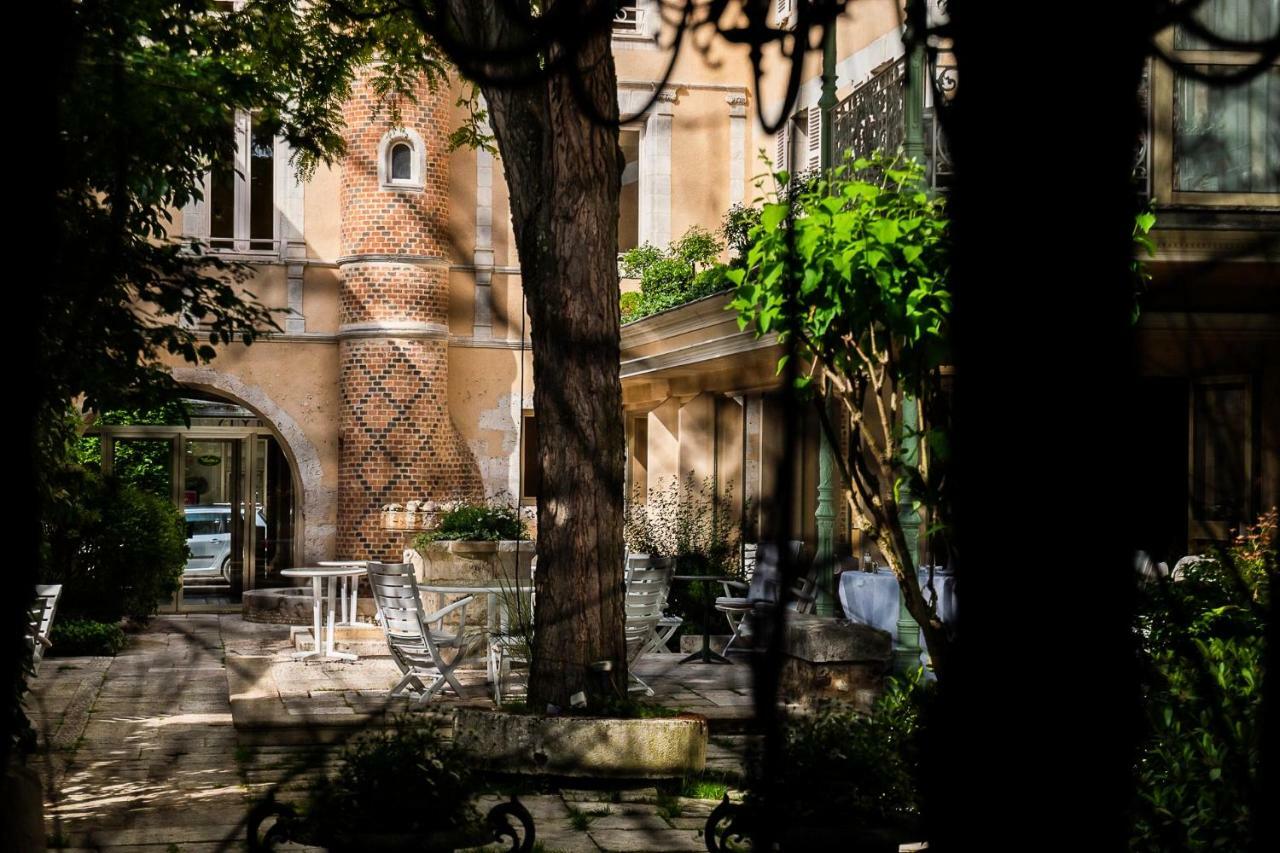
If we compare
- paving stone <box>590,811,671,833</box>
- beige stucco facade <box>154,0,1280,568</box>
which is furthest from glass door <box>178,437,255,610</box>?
paving stone <box>590,811,671,833</box>

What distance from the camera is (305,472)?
17.9m

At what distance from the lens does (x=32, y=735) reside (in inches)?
178

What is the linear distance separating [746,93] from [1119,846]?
61.2 ft

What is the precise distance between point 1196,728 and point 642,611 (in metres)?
6.26

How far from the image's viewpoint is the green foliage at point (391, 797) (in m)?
3.91

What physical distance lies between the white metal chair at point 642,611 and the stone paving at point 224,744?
13.1 inches

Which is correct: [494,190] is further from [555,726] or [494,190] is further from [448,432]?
[555,726]

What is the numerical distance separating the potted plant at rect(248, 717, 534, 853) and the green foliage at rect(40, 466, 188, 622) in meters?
10.3

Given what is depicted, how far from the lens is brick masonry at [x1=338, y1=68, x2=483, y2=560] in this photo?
17562mm

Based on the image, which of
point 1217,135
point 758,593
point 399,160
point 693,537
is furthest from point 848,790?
point 399,160

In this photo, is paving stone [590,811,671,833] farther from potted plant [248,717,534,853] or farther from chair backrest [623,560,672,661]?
chair backrest [623,560,672,661]

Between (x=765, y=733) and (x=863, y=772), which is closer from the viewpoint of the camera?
(x=765, y=733)

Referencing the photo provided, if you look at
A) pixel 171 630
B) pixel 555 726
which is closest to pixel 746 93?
pixel 171 630

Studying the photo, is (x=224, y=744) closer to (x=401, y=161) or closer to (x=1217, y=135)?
(x=1217, y=135)
